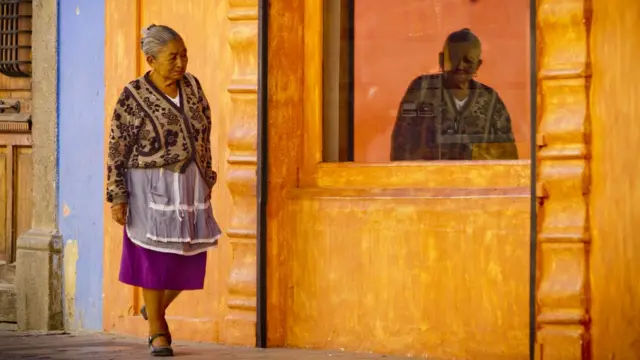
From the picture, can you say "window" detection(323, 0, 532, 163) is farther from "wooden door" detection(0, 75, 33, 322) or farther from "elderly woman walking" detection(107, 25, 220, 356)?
"wooden door" detection(0, 75, 33, 322)

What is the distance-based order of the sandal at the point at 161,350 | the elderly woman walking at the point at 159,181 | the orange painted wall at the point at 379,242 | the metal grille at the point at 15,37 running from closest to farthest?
the orange painted wall at the point at 379,242, the elderly woman walking at the point at 159,181, the sandal at the point at 161,350, the metal grille at the point at 15,37

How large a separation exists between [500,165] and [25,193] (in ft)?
13.3

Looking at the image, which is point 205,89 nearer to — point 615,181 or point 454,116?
point 454,116

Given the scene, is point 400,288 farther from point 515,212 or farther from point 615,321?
point 615,321

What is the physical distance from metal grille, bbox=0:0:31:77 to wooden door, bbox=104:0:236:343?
0.98m

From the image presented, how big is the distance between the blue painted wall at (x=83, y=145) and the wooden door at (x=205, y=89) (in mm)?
101

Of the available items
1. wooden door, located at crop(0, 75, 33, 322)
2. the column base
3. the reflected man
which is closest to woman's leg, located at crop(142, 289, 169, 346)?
the reflected man

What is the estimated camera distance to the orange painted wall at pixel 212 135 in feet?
31.4

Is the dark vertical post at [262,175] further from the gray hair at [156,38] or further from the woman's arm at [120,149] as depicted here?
the woman's arm at [120,149]

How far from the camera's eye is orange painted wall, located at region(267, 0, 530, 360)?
8453mm

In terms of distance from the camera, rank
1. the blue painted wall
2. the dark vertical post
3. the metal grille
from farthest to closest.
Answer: the metal grille, the blue painted wall, the dark vertical post

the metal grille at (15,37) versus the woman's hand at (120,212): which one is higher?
the metal grille at (15,37)

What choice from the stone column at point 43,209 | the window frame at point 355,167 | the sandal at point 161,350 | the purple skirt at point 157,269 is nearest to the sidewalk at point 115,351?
the sandal at point 161,350

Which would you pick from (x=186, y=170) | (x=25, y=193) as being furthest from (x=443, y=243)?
(x=25, y=193)
